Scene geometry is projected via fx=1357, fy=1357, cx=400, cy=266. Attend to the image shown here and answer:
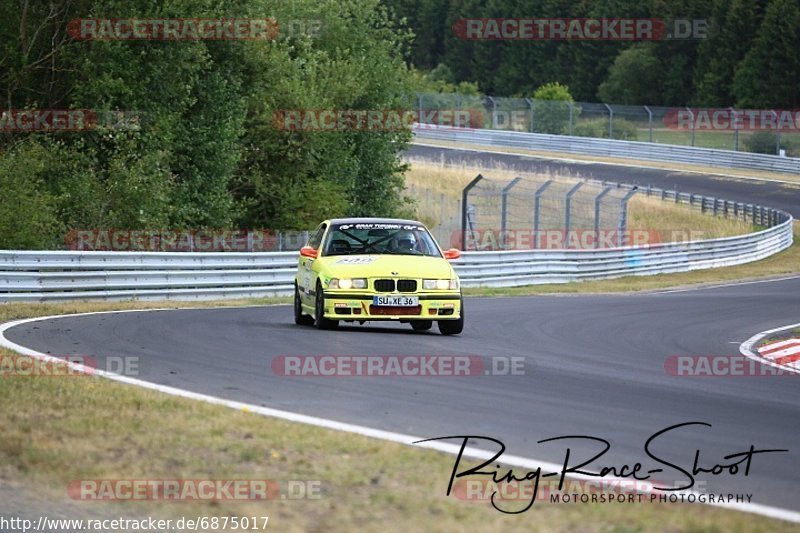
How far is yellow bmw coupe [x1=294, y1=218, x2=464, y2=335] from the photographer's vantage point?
15188 mm

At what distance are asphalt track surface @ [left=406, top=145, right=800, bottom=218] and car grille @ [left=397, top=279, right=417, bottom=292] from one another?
41541mm

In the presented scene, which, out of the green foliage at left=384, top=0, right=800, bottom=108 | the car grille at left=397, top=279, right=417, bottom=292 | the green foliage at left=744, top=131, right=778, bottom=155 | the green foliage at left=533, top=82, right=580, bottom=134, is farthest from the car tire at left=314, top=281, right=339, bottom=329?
the green foliage at left=384, top=0, right=800, bottom=108

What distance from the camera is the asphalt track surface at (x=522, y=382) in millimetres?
7797

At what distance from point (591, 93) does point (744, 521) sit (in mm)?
101056

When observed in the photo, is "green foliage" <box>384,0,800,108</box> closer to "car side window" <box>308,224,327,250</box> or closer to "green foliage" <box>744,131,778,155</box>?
"green foliage" <box>744,131,778,155</box>

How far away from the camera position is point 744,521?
5816 millimetres

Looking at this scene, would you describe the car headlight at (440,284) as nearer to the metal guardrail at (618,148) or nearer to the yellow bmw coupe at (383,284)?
the yellow bmw coupe at (383,284)

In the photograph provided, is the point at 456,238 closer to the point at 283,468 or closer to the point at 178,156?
the point at 178,156

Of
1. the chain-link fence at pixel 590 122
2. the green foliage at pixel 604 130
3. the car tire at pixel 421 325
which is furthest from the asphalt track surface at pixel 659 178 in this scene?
the car tire at pixel 421 325

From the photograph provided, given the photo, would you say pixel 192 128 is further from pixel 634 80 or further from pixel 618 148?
pixel 634 80

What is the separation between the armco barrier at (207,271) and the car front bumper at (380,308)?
20.7ft

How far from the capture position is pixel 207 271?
2298cm

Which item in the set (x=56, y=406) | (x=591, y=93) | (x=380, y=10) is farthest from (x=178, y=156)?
(x=591, y=93)

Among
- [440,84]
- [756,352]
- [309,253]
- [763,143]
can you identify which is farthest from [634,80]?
[309,253]
